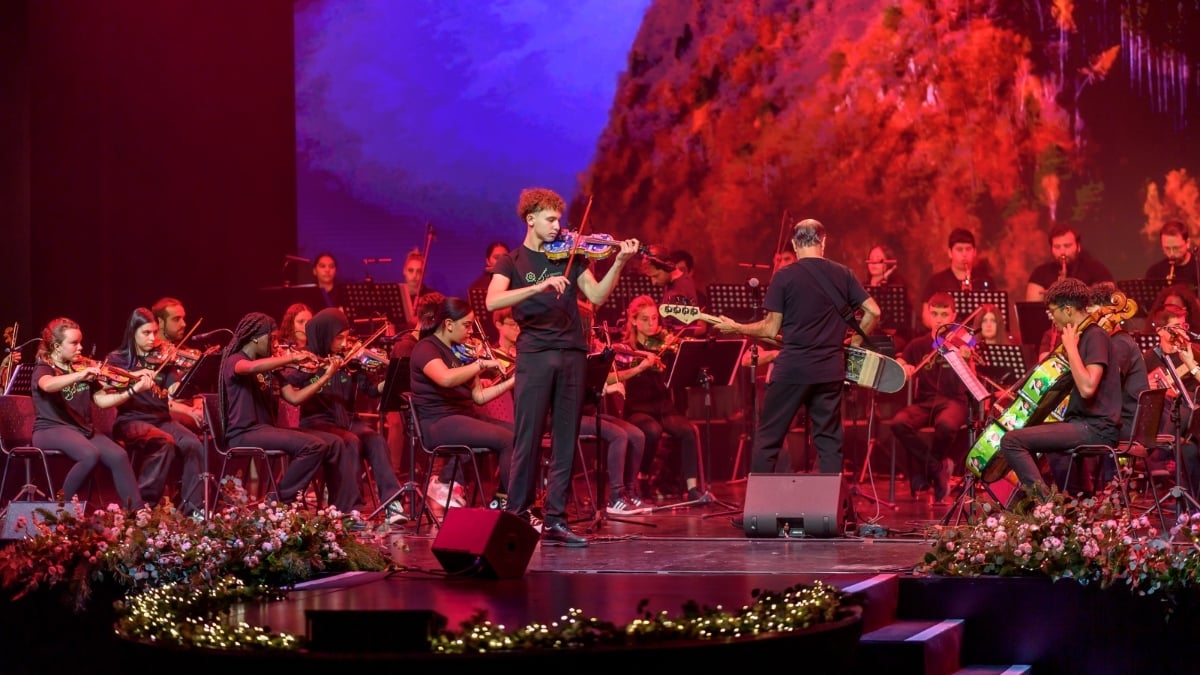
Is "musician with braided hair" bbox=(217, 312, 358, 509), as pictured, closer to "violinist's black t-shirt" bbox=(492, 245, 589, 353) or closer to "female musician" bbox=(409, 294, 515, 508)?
"female musician" bbox=(409, 294, 515, 508)

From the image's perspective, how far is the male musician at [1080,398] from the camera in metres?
7.64

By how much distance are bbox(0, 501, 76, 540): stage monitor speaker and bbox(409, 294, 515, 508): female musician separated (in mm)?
2028

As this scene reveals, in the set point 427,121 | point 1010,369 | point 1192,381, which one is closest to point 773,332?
point 1010,369

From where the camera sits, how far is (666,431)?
1056 centimetres

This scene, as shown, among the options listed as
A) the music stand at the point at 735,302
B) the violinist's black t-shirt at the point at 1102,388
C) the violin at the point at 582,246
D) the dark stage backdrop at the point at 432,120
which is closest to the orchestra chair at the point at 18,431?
the violin at the point at 582,246

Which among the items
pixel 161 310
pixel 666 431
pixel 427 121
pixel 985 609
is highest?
pixel 427 121

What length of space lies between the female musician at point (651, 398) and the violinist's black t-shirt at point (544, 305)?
8.61 feet

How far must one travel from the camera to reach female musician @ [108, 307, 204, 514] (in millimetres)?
9469

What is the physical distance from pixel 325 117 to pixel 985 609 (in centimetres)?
963

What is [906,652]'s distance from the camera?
5.39 meters

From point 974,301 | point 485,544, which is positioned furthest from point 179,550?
point 974,301

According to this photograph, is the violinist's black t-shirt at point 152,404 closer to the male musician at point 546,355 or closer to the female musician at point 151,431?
the female musician at point 151,431

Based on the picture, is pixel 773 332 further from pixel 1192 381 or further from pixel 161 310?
pixel 161 310

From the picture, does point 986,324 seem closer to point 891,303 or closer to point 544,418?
point 891,303
